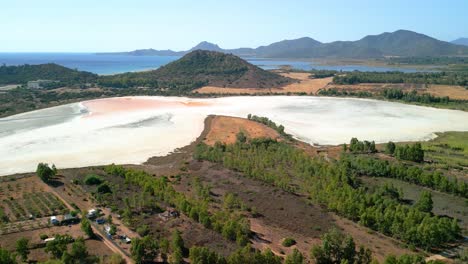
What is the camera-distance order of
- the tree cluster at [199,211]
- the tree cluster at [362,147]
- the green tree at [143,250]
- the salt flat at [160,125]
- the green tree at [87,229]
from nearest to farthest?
the green tree at [143,250] < the tree cluster at [199,211] < the green tree at [87,229] < the tree cluster at [362,147] < the salt flat at [160,125]

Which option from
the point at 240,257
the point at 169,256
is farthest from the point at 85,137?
the point at 240,257

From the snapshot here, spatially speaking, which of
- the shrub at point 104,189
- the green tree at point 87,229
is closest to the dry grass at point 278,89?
the shrub at point 104,189

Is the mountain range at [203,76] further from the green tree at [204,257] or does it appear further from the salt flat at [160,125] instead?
the green tree at [204,257]

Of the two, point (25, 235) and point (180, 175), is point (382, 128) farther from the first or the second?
point (25, 235)

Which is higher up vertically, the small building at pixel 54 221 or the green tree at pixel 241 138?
the green tree at pixel 241 138

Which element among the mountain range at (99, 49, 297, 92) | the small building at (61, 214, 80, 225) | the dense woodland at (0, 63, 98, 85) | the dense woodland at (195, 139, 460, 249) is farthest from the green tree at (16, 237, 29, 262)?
the dense woodland at (0, 63, 98, 85)

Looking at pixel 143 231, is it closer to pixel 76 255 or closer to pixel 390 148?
pixel 76 255

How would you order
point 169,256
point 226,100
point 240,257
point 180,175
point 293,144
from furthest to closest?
point 226,100
point 293,144
point 180,175
point 169,256
point 240,257

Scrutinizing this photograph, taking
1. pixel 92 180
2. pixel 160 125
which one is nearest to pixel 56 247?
pixel 92 180
